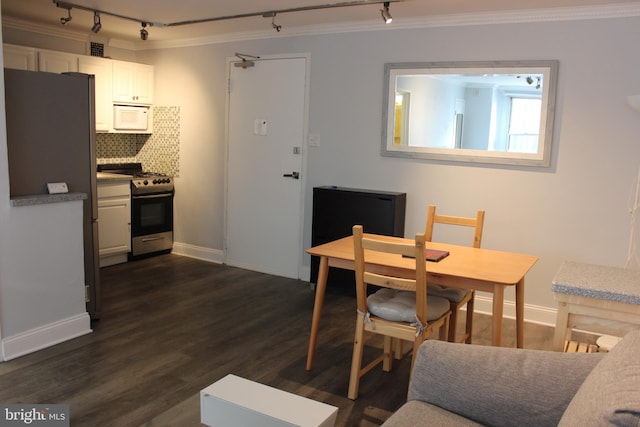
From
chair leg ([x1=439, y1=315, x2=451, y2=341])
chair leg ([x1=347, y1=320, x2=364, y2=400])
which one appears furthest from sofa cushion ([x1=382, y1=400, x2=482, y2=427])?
chair leg ([x1=439, y1=315, x2=451, y2=341])

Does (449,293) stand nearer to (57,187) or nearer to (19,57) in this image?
(57,187)

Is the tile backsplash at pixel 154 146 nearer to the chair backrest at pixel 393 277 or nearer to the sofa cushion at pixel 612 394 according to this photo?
the chair backrest at pixel 393 277

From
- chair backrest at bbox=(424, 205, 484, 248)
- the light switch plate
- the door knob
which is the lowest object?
chair backrest at bbox=(424, 205, 484, 248)

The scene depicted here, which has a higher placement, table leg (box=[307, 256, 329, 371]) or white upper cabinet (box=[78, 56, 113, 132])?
white upper cabinet (box=[78, 56, 113, 132])

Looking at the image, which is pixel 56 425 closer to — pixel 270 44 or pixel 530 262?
pixel 530 262

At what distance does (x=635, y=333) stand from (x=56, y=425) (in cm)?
252

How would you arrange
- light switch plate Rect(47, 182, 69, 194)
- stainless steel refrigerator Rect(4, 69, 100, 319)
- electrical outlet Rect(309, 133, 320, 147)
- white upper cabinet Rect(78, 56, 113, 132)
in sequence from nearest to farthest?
stainless steel refrigerator Rect(4, 69, 100, 319)
light switch plate Rect(47, 182, 69, 194)
electrical outlet Rect(309, 133, 320, 147)
white upper cabinet Rect(78, 56, 113, 132)

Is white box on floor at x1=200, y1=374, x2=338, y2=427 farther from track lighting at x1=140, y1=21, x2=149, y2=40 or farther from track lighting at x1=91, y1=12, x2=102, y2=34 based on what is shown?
track lighting at x1=140, y1=21, x2=149, y2=40

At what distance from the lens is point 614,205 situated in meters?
3.95

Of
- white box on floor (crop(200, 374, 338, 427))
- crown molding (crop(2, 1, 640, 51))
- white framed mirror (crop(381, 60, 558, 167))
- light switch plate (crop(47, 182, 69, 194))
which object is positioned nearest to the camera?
white box on floor (crop(200, 374, 338, 427))

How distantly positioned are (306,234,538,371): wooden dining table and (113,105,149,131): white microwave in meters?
3.52

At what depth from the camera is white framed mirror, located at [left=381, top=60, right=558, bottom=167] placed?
413 cm

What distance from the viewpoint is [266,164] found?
5.47 meters

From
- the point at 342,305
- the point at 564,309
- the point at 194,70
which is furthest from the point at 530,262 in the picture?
the point at 194,70
